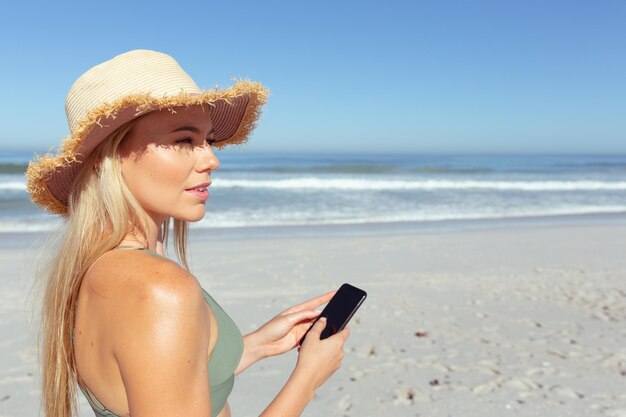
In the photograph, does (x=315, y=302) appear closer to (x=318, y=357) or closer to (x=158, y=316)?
(x=318, y=357)

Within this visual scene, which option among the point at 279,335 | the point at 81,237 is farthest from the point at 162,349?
the point at 279,335

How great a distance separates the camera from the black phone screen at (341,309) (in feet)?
5.71

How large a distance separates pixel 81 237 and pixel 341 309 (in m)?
0.83

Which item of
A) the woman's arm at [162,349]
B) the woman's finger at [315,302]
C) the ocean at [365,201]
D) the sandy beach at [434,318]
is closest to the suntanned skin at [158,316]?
the woman's arm at [162,349]

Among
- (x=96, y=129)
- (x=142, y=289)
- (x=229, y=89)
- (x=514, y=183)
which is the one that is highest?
(x=229, y=89)

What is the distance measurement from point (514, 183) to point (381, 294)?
71.7 ft

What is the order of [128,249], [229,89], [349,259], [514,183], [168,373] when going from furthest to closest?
[514,183]
[349,259]
[229,89]
[128,249]
[168,373]

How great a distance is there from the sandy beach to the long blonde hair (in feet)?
8.81

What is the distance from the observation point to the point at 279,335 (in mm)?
2123

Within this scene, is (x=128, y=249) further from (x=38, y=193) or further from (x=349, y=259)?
(x=349, y=259)

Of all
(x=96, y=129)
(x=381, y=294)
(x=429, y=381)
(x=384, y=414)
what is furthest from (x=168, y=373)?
(x=381, y=294)

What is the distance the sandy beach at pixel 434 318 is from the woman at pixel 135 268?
2.74 meters

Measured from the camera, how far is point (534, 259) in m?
8.94

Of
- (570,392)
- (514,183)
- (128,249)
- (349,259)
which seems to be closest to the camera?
(128,249)
